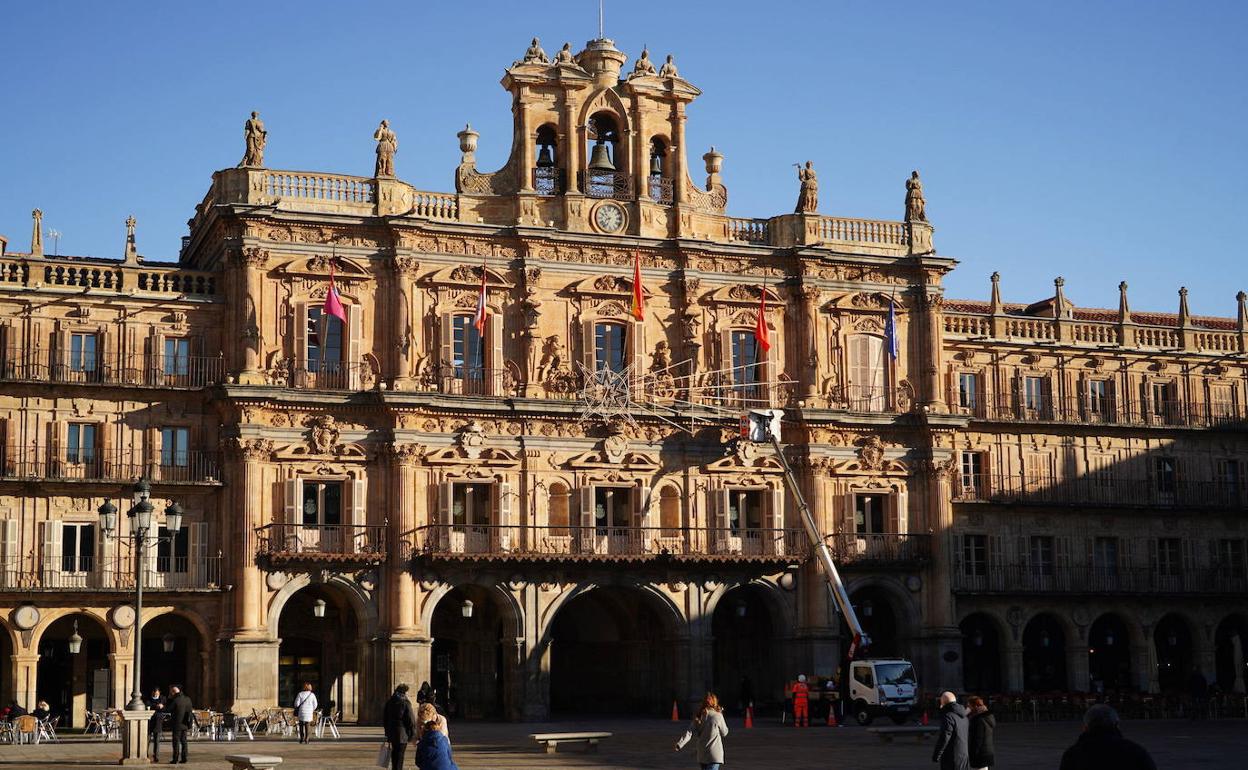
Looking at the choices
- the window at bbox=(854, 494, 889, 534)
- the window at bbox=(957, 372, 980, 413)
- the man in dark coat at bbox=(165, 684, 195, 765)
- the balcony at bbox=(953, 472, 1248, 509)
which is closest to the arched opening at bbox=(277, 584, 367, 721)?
the window at bbox=(854, 494, 889, 534)

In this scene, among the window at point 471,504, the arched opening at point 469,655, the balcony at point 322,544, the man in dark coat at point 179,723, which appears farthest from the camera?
the arched opening at point 469,655

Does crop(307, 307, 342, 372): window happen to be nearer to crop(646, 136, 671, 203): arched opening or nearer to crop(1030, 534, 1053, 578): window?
crop(646, 136, 671, 203): arched opening

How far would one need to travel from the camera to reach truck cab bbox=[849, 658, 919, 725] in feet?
179

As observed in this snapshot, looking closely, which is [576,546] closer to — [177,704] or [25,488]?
[25,488]

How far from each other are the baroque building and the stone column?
104 millimetres

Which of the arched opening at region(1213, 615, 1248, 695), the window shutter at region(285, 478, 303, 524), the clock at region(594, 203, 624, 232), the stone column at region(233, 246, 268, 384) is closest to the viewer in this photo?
the window shutter at region(285, 478, 303, 524)

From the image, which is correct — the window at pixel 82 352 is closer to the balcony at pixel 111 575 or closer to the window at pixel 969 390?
the balcony at pixel 111 575

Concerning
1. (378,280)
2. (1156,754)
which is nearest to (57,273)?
(378,280)

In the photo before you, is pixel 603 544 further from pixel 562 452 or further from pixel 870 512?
pixel 870 512

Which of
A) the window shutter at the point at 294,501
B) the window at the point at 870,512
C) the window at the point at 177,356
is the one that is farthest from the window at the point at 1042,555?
the window at the point at 177,356

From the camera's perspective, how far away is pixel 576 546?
58.7 m

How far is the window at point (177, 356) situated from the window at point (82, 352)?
7.48 ft

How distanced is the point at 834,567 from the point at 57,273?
26959mm

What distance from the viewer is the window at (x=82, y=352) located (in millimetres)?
55938
